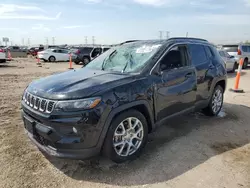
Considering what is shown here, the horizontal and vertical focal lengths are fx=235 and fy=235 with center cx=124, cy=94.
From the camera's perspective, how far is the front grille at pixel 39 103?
2.96 meters

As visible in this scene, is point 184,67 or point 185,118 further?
point 185,118

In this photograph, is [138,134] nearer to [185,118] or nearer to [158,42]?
[158,42]

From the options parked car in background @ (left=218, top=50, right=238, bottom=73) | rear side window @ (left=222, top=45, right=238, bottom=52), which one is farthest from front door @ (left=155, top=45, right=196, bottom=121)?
rear side window @ (left=222, top=45, right=238, bottom=52)

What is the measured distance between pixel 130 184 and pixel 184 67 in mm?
2353

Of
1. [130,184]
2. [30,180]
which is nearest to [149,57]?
[130,184]

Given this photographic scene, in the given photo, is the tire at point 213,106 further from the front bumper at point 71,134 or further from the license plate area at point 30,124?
the license plate area at point 30,124

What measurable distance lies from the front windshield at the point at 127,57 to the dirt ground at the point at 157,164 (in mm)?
1400

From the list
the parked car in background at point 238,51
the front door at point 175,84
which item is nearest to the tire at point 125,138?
the front door at point 175,84

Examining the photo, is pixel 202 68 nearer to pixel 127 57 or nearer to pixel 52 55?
pixel 127 57

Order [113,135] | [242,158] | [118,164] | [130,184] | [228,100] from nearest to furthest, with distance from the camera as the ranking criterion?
[130,184]
[113,135]
[118,164]
[242,158]
[228,100]

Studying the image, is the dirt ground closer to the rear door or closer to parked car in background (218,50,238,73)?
the rear door

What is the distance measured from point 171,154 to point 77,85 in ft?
5.99

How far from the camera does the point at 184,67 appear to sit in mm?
4320

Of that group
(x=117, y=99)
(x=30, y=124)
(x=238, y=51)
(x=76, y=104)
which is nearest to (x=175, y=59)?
(x=117, y=99)
